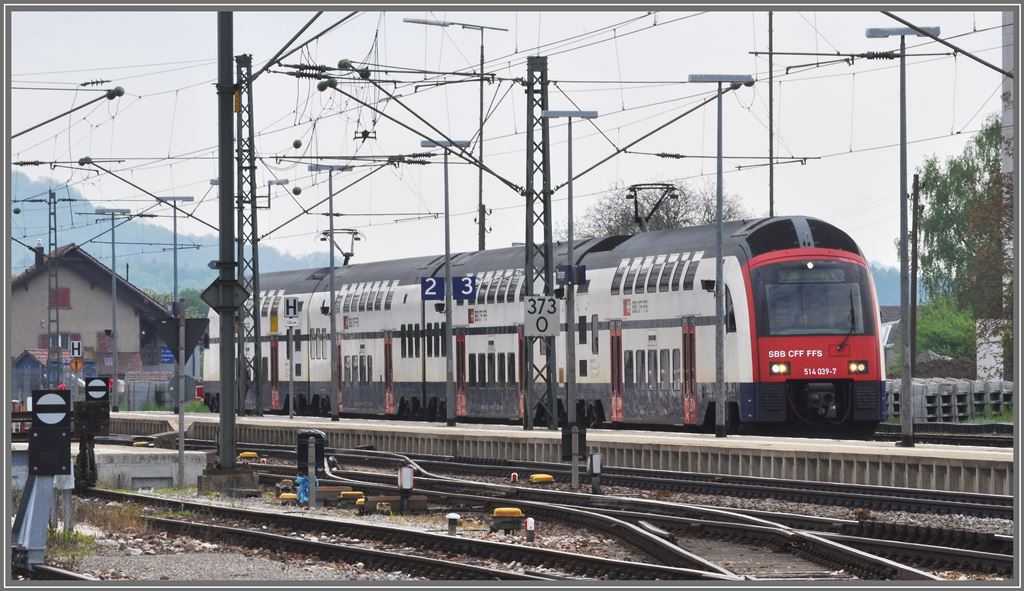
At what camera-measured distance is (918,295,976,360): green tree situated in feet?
337

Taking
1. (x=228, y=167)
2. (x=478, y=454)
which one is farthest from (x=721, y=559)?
(x=478, y=454)

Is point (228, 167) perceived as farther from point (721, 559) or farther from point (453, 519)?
point (721, 559)

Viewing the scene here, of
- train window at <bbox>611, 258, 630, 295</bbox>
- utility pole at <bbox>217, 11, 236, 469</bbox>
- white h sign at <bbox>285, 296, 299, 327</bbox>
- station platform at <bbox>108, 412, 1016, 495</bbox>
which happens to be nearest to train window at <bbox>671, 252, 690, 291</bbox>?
train window at <bbox>611, 258, 630, 295</bbox>

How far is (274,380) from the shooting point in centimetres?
5978

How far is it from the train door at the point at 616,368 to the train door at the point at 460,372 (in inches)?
314

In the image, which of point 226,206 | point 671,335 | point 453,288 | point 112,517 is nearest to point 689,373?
point 671,335

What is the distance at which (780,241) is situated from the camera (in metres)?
35.7

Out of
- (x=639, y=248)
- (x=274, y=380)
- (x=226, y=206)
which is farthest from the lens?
(x=274, y=380)

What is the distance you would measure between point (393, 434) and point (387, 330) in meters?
9.86

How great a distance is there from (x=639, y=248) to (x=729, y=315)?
16.2ft

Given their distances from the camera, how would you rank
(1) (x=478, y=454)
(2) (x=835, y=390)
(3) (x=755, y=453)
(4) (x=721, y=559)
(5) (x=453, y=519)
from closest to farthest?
(4) (x=721, y=559), (5) (x=453, y=519), (3) (x=755, y=453), (2) (x=835, y=390), (1) (x=478, y=454)

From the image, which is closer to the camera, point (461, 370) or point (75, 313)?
point (461, 370)

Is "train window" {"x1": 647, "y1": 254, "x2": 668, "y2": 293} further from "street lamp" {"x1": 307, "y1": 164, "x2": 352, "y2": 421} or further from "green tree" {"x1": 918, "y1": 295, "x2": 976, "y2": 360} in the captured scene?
"green tree" {"x1": 918, "y1": 295, "x2": 976, "y2": 360}

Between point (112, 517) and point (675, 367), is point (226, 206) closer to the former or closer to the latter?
point (112, 517)
